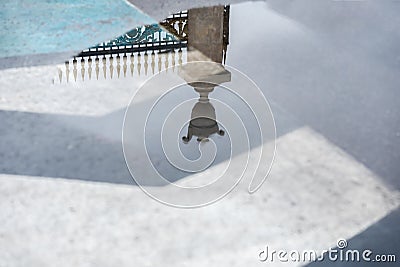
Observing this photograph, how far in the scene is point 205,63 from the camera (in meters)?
3.81

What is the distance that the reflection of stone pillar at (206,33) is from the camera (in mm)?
3951

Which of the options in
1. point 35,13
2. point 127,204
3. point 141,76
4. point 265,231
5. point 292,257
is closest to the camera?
point 292,257

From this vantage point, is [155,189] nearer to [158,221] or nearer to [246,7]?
[158,221]

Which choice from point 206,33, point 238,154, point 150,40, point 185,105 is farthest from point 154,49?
point 238,154

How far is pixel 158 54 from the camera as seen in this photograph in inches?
156

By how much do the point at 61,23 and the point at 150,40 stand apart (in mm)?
861

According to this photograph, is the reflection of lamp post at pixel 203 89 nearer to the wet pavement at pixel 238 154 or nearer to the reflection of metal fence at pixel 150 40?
the wet pavement at pixel 238 154

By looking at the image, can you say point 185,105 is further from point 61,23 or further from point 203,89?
point 61,23

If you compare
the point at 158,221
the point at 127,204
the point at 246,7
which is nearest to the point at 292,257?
the point at 158,221

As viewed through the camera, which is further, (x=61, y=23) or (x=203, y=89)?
(x=61, y=23)

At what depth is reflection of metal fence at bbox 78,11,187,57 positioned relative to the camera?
400 cm

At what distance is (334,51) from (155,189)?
2.22 metres

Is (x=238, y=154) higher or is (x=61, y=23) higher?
(x=61, y=23)

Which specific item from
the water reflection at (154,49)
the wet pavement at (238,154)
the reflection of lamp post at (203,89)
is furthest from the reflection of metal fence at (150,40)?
the reflection of lamp post at (203,89)
